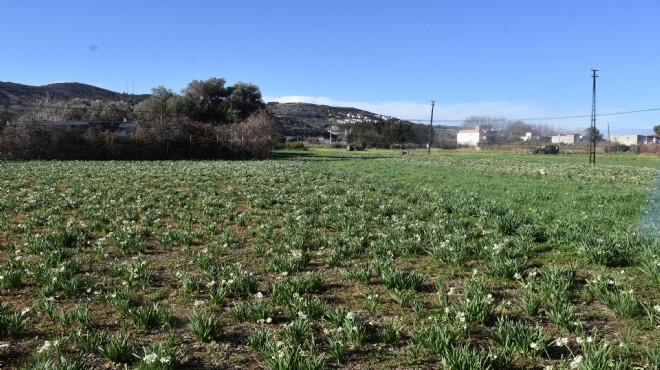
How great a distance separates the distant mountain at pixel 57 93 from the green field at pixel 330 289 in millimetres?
86442

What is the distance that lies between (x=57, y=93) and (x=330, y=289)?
122 meters

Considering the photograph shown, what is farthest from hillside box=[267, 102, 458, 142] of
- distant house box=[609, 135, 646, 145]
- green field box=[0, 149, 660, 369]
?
green field box=[0, 149, 660, 369]

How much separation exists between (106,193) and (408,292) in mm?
10985

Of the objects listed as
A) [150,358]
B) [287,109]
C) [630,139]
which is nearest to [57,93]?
[287,109]

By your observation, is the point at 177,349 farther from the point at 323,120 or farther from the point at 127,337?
the point at 323,120

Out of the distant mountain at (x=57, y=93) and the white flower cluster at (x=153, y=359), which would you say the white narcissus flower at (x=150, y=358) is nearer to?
the white flower cluster at (x=153, y=359)

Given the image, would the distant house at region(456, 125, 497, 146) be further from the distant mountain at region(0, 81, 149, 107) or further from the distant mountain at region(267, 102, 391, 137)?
the distant mountain at region(0, 81, 149, 107)

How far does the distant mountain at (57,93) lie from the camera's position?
8374 cm

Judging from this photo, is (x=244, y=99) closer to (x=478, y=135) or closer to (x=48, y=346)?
(x=48, y=346)

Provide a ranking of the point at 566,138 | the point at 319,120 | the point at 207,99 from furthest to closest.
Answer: the point at 566,138 < the point at 319,120 < the point at 207,99

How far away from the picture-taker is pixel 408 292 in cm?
473

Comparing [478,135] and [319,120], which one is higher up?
[319,120]

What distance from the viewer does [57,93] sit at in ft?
344

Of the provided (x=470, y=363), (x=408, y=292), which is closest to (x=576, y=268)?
(x=408, y=292)
